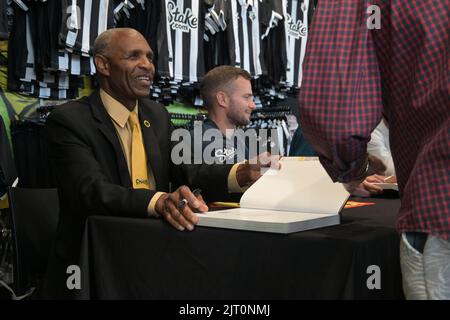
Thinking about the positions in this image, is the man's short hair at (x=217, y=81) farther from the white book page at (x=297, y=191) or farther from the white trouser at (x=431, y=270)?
the white trouser at (x=431, y=270)

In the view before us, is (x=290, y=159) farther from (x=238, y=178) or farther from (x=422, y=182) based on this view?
(x=422, y=182)

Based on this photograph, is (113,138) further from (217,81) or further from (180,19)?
(180,19)

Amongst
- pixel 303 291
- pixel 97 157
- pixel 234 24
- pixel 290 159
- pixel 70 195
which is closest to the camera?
pixel 303 291

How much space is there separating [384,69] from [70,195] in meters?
1.04

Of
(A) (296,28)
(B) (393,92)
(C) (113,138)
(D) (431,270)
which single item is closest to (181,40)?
(A) (296,28)

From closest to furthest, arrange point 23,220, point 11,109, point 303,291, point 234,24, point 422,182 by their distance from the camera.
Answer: point 422,182
point 303,291
point 23,220
point 11,109
point 234,24

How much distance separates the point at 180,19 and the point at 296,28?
5.18 ft

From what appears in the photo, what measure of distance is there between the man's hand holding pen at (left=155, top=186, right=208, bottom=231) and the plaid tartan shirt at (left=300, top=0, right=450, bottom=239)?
351 mm

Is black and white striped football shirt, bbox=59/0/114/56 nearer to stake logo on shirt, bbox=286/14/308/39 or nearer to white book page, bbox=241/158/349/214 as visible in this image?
stake logo on shirt, bbox=286/14/308/39

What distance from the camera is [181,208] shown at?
3.59 ft

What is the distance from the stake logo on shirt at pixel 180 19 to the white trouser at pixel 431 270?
141 inches

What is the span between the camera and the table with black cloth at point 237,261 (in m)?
0.88
